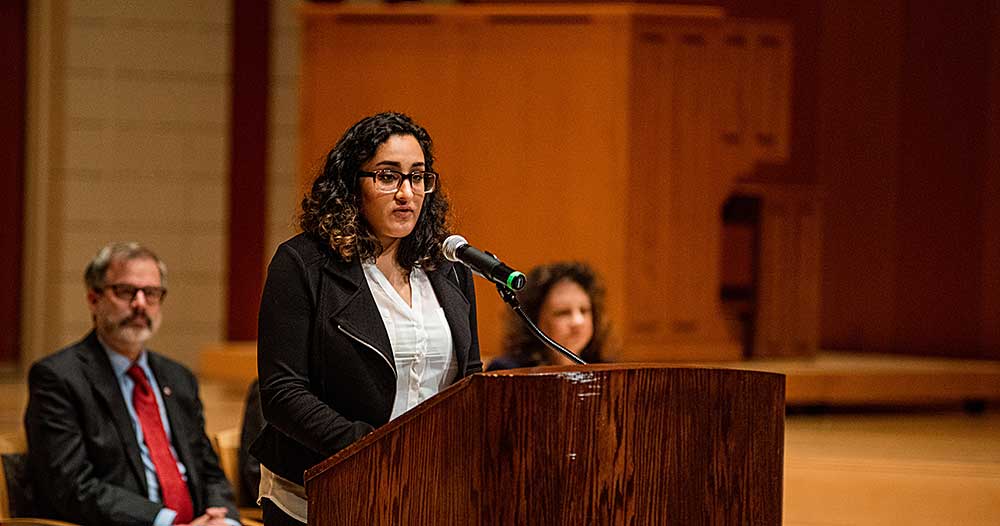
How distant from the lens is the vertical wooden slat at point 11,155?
7.36m

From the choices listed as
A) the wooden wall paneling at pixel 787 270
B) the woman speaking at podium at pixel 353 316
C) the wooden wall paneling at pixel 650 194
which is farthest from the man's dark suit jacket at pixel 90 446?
the wooden wall paneling at pixel 787 270

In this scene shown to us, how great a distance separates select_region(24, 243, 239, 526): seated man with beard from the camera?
9.73 ft

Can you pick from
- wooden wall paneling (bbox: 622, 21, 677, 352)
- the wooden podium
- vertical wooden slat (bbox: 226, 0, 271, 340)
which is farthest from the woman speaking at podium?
vertical wooden slat (bbox: 226, 0, 271, 340)

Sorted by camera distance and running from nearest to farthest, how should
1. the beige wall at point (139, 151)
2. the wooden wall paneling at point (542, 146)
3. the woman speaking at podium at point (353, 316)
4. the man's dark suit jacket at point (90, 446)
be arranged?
the woman speaking at podium at point (353, 316), the man's dark suit jacket at point (90, 446), the wooden wall paneling at point (542, 146), the beige wall at point (139, 151)

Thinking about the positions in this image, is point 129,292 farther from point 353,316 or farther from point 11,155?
point 11,155

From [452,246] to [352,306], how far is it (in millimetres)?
179

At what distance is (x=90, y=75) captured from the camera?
24.0ft

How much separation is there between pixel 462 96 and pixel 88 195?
2.69 metres

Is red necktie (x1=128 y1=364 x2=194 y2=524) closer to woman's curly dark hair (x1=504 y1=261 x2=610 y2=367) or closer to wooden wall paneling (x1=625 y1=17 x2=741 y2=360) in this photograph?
woman's curly dark hair (x1=504 y1=261 x2=610 y2=367)

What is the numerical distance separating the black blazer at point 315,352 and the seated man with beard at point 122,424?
1.09 metres

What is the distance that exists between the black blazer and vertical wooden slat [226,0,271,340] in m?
5.46

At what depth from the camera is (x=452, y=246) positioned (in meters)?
2.00

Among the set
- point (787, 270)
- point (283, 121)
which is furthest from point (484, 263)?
point (283, 121)

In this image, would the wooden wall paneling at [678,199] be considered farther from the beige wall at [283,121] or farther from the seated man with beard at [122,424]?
the seated man with beard at [122,424]
